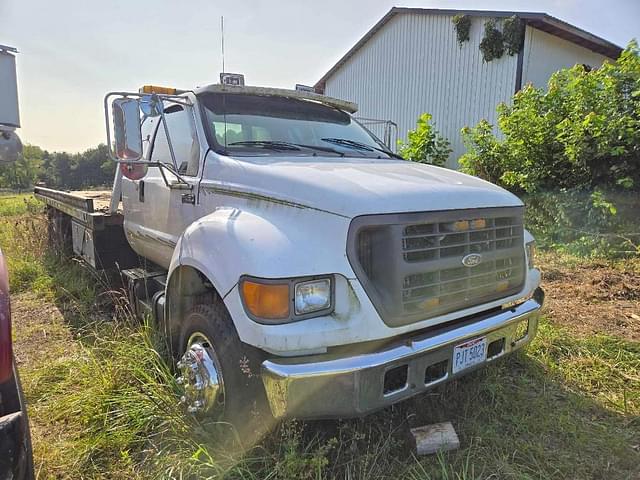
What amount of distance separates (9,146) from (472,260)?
9.72 feet

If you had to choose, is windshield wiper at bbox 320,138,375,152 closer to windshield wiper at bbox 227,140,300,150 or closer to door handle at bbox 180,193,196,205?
windshield wiper at bbox 227,140,300,150

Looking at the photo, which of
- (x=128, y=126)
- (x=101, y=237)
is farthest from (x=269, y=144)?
(x=101, y=237)

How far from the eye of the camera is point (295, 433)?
2234 mm

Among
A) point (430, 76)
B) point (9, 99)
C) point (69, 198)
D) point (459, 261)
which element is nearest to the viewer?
point (459, 261)

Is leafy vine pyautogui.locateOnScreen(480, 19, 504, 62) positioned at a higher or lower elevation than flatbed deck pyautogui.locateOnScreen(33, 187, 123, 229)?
higher

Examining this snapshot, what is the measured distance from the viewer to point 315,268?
202cm

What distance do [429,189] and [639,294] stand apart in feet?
13.5

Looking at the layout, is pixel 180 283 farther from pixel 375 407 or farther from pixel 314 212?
pixel 375 407

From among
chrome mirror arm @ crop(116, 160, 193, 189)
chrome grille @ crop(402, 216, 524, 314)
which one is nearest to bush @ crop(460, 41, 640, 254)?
chrome grille @ crop(402, 216, 524, 314)

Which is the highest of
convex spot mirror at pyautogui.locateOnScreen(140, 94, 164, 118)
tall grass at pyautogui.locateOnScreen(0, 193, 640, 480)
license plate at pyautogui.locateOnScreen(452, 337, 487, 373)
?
convex spot mirror at pyautogui.locateOnScreen(140, 94, 164, 118)

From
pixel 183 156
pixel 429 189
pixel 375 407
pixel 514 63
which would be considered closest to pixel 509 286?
pixel 429 189

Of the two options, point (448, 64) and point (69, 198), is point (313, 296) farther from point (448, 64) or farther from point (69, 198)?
point (448, 64)

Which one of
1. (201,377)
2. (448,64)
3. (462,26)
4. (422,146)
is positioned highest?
(462,26)

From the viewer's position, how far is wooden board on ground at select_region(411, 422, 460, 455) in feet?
7.87
